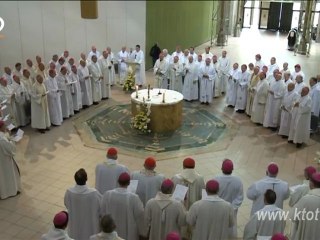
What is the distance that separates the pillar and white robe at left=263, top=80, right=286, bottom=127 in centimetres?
864

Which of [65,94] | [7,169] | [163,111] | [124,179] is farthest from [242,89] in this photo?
[124,179]

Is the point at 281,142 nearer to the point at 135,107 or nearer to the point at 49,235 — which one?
the point at 135,107

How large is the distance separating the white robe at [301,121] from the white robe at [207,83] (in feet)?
12.9

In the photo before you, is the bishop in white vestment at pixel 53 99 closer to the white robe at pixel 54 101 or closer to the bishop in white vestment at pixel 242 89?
the white robe at pixel 54 101

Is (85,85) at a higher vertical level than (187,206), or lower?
higher

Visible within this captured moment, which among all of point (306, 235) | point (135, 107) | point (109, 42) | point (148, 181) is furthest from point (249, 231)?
point (109, 42)

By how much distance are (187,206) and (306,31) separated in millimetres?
15343

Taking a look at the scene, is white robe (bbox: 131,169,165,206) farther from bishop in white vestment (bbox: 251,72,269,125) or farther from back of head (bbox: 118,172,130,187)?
bishop in white vestment (bbox: 251,72,269,125)

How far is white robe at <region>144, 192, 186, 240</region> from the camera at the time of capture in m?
5.98

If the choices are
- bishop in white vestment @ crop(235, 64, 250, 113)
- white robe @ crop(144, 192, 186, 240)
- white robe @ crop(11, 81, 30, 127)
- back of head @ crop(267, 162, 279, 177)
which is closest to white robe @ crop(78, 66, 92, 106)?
white robe @ crop(11, 81, 30, 127)

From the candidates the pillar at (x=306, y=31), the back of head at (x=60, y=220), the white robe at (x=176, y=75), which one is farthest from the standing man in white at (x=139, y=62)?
the back of head at (x=60, y=220)

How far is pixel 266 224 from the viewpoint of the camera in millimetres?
5711

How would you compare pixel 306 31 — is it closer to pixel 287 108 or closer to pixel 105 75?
pixel 287 108

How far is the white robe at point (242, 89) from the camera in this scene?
13656mm
